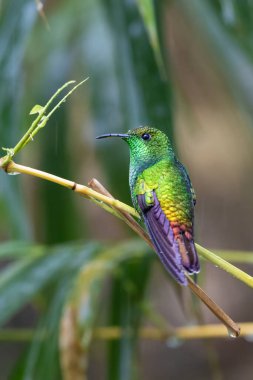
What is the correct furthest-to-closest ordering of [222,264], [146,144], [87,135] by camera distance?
[87,135] → [146,144] → [222,264]

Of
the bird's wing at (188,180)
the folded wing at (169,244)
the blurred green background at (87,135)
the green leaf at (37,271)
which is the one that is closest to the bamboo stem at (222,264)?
the folded wing at (169,244)

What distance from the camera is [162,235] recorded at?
2.23ft

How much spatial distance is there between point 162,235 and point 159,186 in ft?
0.38

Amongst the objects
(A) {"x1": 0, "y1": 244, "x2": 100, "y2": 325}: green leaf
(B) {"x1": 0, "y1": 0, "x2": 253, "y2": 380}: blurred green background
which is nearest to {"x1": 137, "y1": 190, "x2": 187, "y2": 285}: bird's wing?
(B) {"x1": 0, "y1": 0, "x2": 253, "y2": 380}: blurred green background

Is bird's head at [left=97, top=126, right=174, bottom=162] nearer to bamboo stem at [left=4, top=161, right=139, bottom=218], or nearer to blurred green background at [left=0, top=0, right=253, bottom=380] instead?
bamboo stem at [left=4, top=161, right=139, bottom=218]

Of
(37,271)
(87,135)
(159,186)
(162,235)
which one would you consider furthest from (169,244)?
(87,135)

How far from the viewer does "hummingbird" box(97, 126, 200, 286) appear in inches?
28.5

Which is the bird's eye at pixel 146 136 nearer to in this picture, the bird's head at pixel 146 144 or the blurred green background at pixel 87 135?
the bird's head at pixel 146 144

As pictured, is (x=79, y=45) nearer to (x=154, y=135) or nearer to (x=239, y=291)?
(x=154, y=135)

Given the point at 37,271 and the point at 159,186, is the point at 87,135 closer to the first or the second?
the point at 37,271

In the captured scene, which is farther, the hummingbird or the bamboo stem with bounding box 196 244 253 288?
the hummingbird

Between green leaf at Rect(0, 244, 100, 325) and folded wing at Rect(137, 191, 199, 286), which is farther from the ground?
folded wing at Rect(137, 191, 199, 286)

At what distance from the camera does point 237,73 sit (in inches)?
68.2

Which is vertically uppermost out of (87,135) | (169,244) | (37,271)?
(87,135)
